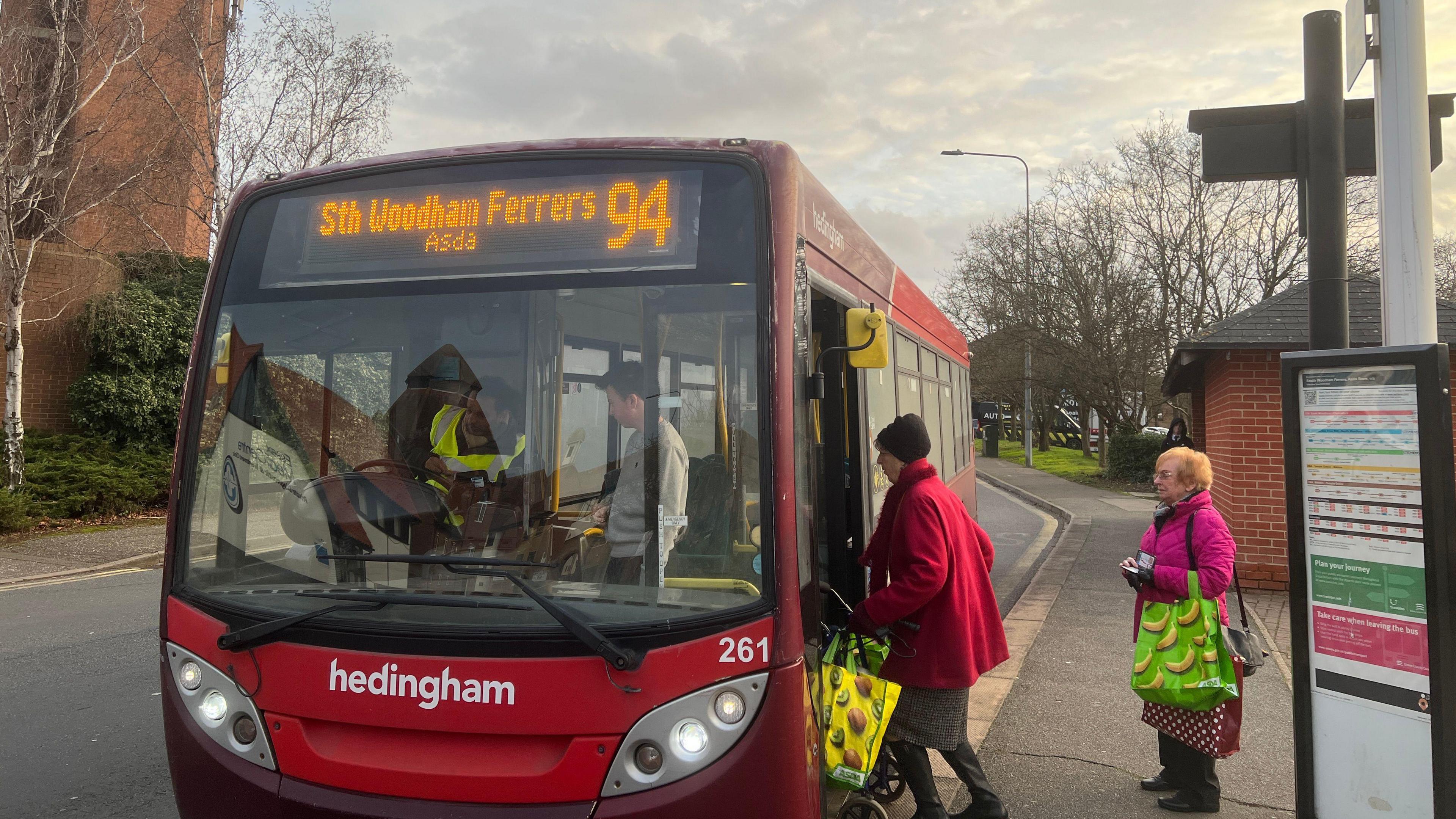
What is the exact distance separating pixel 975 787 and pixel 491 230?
282 centimetres

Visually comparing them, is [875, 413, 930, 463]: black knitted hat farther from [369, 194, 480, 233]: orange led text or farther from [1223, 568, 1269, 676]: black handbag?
[369, 194, 480, 233]: orange led text

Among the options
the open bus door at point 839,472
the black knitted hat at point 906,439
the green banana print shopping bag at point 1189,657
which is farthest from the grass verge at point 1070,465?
the black knitted hat at point 906,439

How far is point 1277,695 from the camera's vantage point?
5.96 meters

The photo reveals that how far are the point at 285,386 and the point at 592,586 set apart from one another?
4.19ft

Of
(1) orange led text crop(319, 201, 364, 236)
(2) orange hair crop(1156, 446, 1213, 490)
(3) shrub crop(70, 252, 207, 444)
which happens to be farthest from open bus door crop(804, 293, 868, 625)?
(3) shrub crop(70, 252, 207, 444)

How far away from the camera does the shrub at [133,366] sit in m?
17.3

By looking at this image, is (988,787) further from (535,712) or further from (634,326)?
(634,326)

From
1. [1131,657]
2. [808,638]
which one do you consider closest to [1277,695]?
[1131,657]

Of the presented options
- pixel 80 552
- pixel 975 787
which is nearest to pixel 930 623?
pixel 975 787

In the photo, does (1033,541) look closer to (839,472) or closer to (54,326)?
(839,472)

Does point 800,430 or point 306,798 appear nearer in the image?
point 306,798

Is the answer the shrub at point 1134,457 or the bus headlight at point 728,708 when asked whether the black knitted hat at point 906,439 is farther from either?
the shrub at point 1134,457

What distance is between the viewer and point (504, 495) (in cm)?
305

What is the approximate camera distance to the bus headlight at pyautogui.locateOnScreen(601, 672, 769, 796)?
2.69 m
